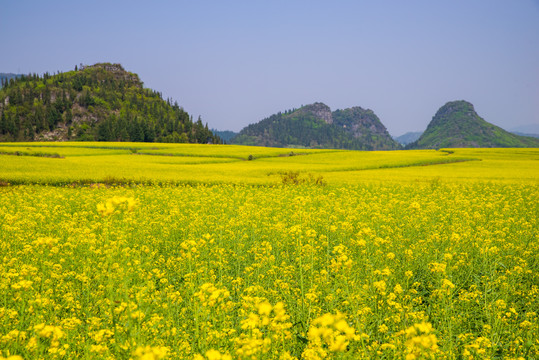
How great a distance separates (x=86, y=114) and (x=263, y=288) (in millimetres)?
194405

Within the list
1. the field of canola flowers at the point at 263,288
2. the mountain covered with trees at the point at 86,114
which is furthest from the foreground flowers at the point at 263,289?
the mountain covered with trees at the point at 86,114

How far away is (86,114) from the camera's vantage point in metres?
169

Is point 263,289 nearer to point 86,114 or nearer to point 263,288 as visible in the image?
point 263,288

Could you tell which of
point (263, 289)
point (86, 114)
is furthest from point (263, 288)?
point (86, 114)

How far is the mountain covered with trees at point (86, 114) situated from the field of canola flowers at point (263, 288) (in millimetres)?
132817

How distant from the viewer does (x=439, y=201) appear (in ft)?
53.3

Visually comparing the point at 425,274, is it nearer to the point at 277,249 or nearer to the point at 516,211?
the point at 277,249

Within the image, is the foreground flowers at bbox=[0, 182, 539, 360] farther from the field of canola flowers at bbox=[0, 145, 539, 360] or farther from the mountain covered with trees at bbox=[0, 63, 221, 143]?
the mountain covered with trees at bbox=[0, 63, 221, 143]

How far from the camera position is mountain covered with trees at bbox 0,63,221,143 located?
134 m

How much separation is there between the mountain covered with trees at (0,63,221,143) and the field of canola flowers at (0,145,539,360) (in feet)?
436

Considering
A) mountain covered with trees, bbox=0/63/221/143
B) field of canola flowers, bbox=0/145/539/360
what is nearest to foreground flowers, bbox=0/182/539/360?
field of canola flowers, bbox=0/145/539/360

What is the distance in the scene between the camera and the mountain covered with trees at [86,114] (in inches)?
5276

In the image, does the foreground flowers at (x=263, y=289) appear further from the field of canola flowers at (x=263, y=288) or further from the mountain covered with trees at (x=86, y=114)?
the mountain covered with trees at (x=86, y=114)

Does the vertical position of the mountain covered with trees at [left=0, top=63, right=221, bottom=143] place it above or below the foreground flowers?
above
